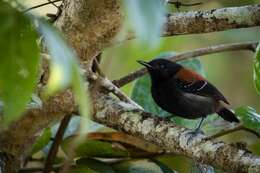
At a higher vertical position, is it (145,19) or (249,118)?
(145,19)

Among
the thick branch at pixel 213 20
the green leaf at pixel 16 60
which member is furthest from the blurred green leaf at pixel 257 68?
the green leaf at pixel 16 60

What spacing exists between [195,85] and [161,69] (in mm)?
141

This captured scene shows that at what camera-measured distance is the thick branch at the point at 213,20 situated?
1.16 metres

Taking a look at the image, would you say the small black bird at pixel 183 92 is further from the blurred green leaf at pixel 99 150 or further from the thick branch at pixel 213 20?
the thick branch at pixel 213 20

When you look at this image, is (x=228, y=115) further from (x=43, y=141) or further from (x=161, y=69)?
(x=43, y=141)

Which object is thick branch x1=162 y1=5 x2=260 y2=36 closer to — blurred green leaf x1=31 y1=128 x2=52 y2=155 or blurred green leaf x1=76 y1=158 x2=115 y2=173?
blurred green leaf x1=76 y1=158 x2=115 y2=173

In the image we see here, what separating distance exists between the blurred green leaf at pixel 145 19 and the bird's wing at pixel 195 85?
152 centimetres

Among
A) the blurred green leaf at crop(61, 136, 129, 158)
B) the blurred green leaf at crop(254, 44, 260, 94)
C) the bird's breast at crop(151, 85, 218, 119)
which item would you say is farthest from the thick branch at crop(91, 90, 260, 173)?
the bird's breast at crop(151, 85, 218, 119)

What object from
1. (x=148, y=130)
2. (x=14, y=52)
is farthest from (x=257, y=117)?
(x=14, y=52)

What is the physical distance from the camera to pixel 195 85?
1999 mm

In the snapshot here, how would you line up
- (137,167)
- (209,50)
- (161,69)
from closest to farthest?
(137,167), (209,50), (161,69)

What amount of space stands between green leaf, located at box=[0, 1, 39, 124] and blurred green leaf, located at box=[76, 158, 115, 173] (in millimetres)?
1084

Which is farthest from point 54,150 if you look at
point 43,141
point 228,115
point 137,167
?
point 228,115

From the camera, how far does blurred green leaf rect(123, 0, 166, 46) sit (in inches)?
16.3
